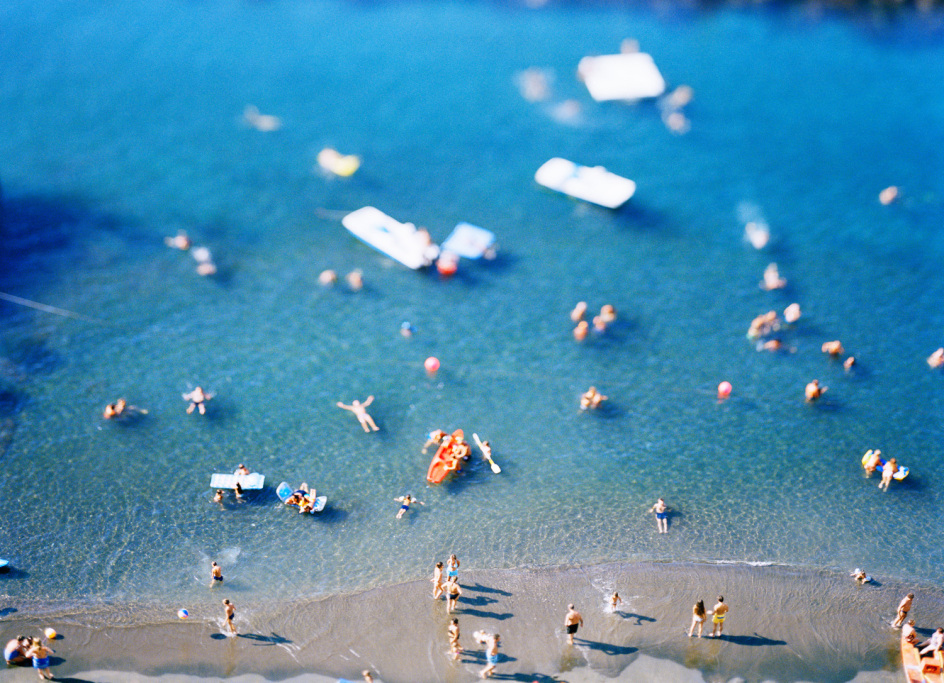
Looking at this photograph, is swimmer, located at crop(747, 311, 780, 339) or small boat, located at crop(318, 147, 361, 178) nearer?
swimmer, located at crop(747, 311, 780, 339)

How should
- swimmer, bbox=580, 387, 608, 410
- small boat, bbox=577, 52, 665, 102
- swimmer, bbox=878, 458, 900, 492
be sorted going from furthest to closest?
small boat, bbox=577, 52, 665, 102, swimmer, bbox=580, 387, 608, 410, swimmer, bbox=878, 458, 900, 492

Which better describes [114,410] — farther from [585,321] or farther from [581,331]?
[585,321]

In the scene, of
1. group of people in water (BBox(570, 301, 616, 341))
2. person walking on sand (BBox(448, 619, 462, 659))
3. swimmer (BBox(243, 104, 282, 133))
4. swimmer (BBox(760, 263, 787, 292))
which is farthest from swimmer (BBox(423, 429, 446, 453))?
swimmer (BBox(243, 104, 282, 133))

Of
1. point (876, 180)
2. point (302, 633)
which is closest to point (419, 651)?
point (302, 633)

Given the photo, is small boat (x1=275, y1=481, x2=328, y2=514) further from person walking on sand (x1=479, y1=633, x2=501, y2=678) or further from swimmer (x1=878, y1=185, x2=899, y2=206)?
swimmer (x1=878, y1=185, x2=899, y2=206)

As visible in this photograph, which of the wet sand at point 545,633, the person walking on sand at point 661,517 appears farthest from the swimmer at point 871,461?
the person walking on sand at point 661,517

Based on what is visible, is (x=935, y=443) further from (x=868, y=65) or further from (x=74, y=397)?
(x=74, y=397)
